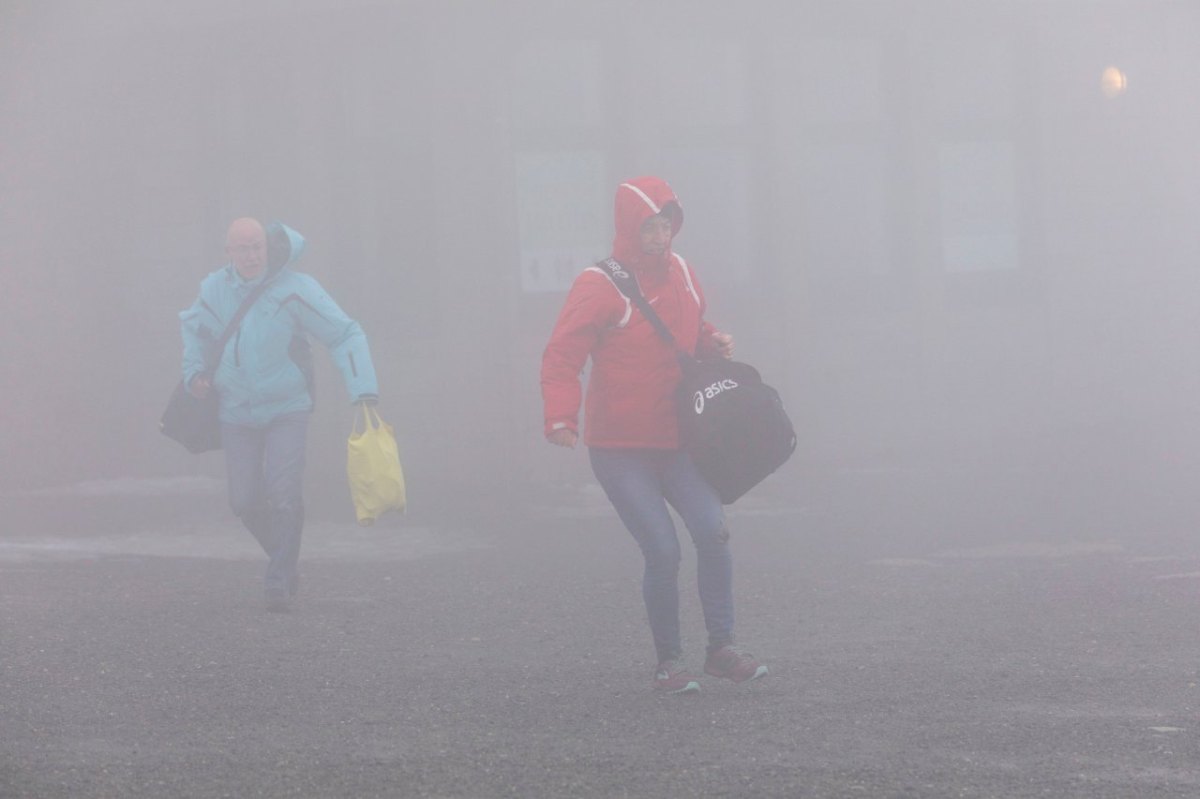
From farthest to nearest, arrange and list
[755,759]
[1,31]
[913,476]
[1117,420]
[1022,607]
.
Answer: [1117,420]
[1,31]
[913,476]
[1022,607]
[755,759]

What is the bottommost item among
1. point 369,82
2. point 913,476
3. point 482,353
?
point 913,476

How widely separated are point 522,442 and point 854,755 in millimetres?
8678

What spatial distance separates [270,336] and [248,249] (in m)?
0.40

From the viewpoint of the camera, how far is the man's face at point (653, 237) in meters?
6.26

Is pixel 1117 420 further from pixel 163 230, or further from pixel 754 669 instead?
pixel 754 669

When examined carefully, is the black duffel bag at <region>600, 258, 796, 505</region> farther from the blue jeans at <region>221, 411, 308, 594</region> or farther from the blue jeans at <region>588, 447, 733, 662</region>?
the blue jeans at <region>221, 411, 308, 594</region>

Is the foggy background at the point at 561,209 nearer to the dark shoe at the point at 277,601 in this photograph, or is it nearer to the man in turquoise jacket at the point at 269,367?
the man in turquoise jacket at the point at 269,367

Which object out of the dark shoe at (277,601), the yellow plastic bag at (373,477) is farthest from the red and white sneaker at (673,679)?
the dark shoe at (277,601)

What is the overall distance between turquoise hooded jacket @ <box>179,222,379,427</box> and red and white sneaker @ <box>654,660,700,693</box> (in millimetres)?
2504

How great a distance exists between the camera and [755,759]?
5066 mm

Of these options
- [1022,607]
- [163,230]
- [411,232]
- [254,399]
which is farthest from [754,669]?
A: [163,230]

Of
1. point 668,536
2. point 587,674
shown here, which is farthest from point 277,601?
point 668,536

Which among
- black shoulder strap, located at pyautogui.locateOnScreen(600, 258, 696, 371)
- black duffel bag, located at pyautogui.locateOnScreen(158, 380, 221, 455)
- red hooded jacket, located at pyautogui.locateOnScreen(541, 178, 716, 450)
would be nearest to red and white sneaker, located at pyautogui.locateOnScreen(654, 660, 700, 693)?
red hooded jacket, located at pyautogui.locateOnScreen(541, 178, 716, 450)

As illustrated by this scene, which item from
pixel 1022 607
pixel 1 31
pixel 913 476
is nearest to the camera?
pixel 1022 607
